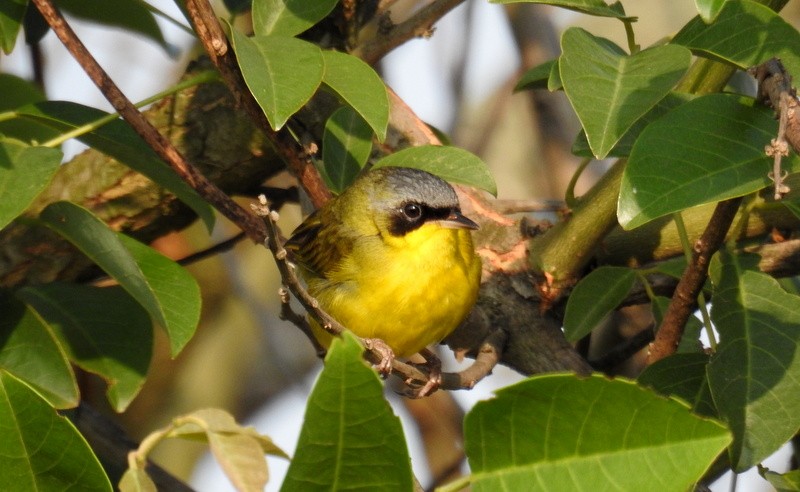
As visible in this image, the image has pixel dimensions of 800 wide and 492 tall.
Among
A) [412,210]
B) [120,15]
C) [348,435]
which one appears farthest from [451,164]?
[348,435]

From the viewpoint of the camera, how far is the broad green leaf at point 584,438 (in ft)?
4.37

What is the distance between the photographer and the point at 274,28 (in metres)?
2.25

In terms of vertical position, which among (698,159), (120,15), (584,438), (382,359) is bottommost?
(584,438)

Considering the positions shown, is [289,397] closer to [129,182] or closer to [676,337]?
[129,182]

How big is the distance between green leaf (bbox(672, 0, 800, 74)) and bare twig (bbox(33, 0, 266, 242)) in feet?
3.42

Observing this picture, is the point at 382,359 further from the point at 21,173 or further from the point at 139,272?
the point at 21,173

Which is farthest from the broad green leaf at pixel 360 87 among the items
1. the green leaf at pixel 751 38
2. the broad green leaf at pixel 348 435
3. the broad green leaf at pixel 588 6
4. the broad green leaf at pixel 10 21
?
the broad green leaf at pixel 348 435

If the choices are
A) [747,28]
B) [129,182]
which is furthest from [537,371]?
[129,182]

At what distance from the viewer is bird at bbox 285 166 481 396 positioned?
2871 millimetres

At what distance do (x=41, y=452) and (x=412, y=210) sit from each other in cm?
185

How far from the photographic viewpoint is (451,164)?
2570 millimetres

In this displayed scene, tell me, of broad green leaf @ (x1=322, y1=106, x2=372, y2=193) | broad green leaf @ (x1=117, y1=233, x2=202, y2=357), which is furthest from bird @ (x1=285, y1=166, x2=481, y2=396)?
broad green leaf @ (x1=117, y1=233, x2=202, y2=357)

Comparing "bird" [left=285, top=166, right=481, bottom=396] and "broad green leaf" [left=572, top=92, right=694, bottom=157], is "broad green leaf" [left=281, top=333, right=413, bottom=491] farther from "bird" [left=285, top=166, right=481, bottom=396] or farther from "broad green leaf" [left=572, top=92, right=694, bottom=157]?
"bird" [left=285, top=166, right=481, bottom=396]

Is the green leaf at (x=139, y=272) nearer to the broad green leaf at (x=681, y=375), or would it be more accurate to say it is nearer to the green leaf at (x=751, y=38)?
the broad green leaf at (x=681, y=375)
